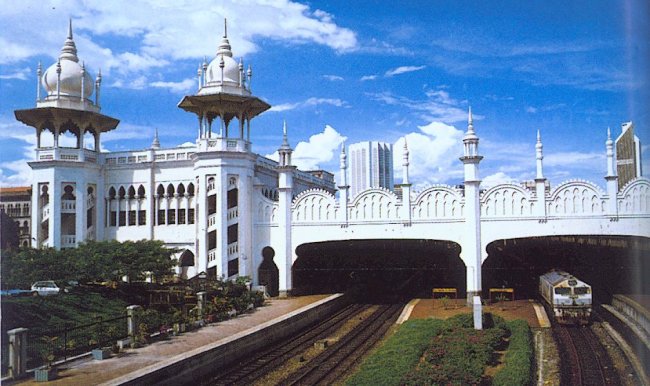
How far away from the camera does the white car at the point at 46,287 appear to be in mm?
18498

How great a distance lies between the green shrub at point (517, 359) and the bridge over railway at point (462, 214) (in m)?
5.39

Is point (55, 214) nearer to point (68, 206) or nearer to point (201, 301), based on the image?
point (68, 206)

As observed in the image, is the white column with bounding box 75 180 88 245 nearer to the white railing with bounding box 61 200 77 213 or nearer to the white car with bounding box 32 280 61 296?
the white railing with bounding box 61 200 77 213

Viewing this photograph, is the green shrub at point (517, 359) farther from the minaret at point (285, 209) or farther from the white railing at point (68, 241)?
the white railing at point (68, 241)

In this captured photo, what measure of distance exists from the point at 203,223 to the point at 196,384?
39.2ft

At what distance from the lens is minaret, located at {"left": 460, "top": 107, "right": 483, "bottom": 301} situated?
2205 centimetres

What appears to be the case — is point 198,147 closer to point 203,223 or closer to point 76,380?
point 203,223

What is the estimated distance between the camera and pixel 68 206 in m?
23.8

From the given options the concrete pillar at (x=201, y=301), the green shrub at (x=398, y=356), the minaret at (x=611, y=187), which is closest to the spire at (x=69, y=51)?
the concrete pillar at (x=201, y=301)

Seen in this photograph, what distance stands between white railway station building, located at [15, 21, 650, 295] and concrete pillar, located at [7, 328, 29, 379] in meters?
12.5

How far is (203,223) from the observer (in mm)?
24969

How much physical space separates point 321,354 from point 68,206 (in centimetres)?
1345

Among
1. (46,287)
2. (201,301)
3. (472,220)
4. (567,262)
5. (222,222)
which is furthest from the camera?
(567,262)

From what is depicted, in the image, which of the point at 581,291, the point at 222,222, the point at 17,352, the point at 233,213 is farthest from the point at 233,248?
the point at 581,291
